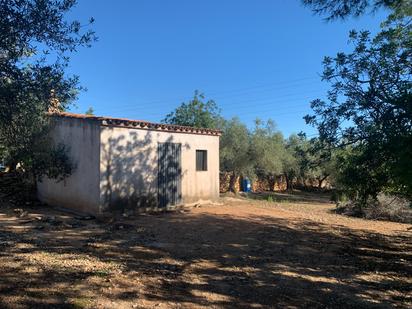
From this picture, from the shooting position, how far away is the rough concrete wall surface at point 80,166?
12.1 meters

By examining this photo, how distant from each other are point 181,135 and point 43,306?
11022 millimetres

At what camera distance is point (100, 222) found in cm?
1112

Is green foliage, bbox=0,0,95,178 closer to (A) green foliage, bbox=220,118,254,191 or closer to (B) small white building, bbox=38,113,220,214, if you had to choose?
(B) small white building, bbox=38,113,220,214

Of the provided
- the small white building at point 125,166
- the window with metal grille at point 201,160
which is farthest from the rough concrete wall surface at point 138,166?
the window with metal grille at point 201,160

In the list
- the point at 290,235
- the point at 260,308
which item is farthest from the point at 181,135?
the point at 260,308

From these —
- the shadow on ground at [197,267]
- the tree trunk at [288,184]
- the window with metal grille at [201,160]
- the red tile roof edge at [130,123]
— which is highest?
the red tile roof edge at [130,123]

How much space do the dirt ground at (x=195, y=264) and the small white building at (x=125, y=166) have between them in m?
1.09

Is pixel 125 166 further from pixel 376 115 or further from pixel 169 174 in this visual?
pixel 376 115

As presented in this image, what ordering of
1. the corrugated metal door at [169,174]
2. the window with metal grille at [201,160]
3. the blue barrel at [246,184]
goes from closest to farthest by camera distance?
Result: 1. the corrugated metal door at [169,174]
2. the window with metal grille at [201,160]
3. the blue barrel at [246,184]

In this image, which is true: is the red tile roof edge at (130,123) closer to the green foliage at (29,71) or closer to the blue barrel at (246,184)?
the green foliage at (29,71)

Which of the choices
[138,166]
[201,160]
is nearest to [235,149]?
[201,160]

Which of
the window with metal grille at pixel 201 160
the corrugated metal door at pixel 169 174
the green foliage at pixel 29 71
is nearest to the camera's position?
the green foliage at pixel 29 71

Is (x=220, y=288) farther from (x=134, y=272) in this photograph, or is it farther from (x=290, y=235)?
(x=290, y=235)

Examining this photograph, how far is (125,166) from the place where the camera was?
500 inches
